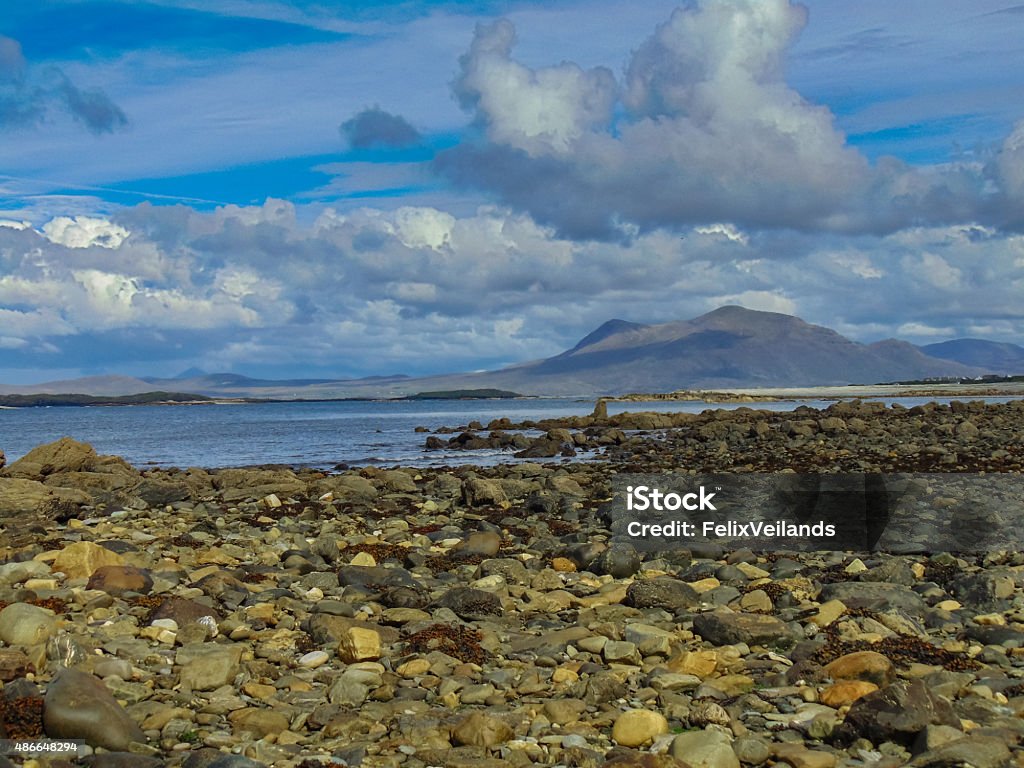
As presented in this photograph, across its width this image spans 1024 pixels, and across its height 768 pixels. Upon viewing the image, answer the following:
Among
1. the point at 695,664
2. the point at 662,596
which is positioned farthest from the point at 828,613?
the point at 695,664

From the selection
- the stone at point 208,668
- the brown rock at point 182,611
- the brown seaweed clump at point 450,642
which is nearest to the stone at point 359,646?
the brown seaweed clump at point 450,642

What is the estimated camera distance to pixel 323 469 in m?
38.0

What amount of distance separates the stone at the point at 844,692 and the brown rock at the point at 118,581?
330 inches

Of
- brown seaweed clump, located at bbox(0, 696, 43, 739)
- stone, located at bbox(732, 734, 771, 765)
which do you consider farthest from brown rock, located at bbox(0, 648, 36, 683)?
stone, located at bbox(732, 734, 771, 765)

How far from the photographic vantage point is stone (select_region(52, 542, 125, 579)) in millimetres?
12453

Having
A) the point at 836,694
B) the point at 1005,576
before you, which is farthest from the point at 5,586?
the point at 1005,576

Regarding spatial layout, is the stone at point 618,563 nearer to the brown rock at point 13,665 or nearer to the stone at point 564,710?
the stone at point 564,710

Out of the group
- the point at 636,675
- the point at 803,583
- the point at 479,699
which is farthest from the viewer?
the point at 803,583

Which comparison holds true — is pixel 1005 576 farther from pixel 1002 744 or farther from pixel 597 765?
pixel 597 765

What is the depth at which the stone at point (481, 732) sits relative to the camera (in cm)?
736

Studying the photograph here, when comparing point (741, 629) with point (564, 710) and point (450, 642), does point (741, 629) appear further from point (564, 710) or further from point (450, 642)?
point (450, 642)

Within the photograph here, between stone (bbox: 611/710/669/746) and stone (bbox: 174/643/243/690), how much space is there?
12.0 feet

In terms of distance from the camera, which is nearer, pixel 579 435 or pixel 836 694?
pixel 836 694

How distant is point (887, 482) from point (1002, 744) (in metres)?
16.9
